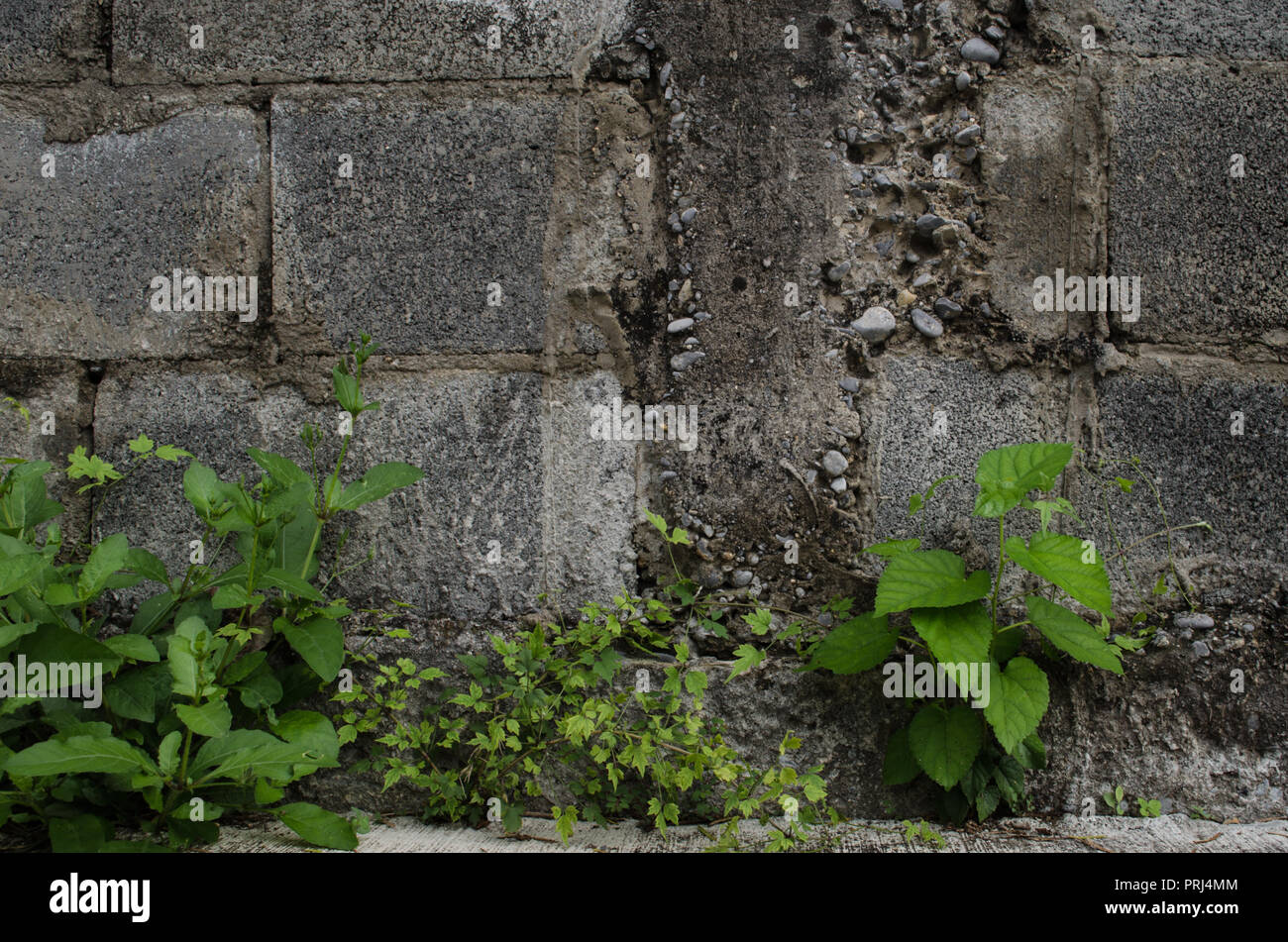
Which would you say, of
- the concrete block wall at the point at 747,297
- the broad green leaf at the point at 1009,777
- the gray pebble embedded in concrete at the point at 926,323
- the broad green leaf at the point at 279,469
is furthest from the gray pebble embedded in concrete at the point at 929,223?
the broad green leaf at the point at 279,469

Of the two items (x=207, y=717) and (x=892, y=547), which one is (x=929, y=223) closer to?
(x=892, y=547)

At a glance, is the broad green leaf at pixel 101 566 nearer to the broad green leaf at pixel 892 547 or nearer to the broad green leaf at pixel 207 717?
the broad green leaf at pixel 207 717

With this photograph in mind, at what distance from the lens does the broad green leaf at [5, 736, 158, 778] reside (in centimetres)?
151

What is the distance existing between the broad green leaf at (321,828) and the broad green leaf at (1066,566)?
1.54 meters

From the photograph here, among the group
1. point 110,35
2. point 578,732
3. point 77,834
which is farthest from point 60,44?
point 578,732

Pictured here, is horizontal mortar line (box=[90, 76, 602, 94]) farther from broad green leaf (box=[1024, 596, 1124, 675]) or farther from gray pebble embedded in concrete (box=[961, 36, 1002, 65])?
broad green leaf (box=[1024, 596, 1124, 675])

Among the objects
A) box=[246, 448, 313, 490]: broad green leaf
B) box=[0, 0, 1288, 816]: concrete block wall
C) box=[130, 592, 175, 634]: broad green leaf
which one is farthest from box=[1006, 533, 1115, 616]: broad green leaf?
box=[130, 592, 175, 634]: broad green leaf

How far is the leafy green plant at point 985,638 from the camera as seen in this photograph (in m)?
1.80

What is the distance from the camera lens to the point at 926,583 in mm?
1834

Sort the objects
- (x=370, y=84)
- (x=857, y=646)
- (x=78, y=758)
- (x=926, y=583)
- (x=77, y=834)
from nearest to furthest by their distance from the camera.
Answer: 1. (x=78, y=758)
2. (x=77, y=834)
3. (x=926, y=583)
4. (x=857, y=646)
5. (x=370, y=84)

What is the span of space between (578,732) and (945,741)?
82 centimetres

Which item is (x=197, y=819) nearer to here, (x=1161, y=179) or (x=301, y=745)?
(x=301, y=745)

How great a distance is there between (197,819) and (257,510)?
0.65 meters

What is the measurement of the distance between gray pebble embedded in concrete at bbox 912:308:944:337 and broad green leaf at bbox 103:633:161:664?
1845 millimetres
